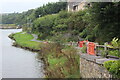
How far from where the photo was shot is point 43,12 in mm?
62594

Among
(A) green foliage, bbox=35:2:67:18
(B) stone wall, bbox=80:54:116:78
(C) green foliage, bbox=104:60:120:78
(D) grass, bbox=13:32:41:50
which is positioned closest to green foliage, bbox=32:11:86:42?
(D) grass, bbox=13:32:41:50

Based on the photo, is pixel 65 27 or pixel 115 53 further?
pixel 65 27

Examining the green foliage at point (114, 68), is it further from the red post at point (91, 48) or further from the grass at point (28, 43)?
the grass at point (28, 43)

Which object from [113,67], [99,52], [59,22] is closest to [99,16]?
[99,52]

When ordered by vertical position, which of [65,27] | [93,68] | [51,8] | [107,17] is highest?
[107,17]

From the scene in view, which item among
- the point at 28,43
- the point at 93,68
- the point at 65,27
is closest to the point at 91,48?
the point at 93,68

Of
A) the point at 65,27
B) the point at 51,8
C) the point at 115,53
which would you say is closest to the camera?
the point at 115,53

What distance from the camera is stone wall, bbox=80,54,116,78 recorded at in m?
9.80

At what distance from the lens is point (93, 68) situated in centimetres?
1110

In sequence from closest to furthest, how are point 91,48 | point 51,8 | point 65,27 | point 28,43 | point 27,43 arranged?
point 91,48 < point 65,27 < point 28,43 < point 27,43 < point 51,8

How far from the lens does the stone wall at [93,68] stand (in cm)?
980

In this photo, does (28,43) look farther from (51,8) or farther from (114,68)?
(114,68)

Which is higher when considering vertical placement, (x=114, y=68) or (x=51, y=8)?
(x=51, y=8)

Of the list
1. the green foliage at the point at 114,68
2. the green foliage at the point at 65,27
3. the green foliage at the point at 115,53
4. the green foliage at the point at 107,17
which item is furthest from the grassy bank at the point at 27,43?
the green foliage at the point at 114,68
